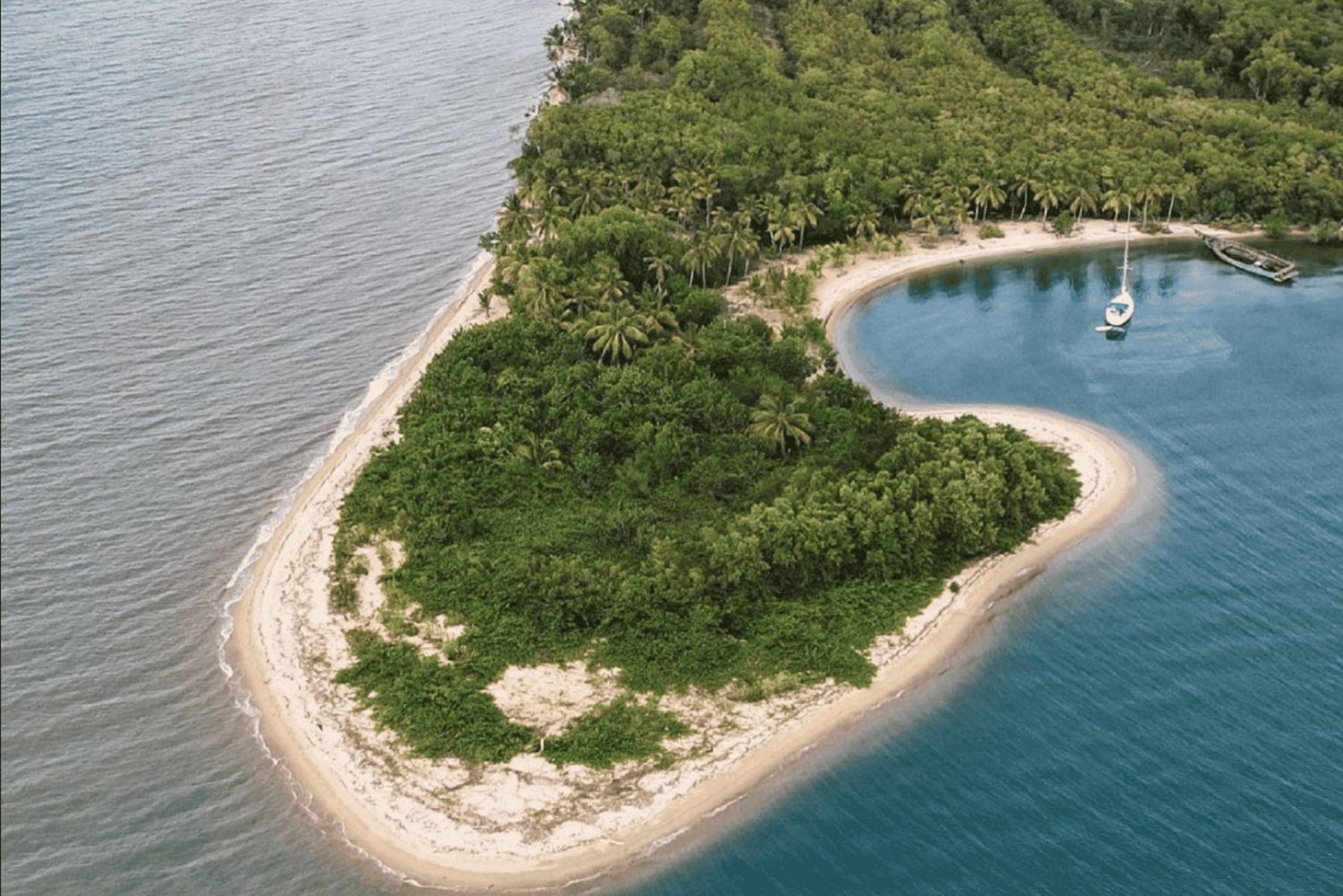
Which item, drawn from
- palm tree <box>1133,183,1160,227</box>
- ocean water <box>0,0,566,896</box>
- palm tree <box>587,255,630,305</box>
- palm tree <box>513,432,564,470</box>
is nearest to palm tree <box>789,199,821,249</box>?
palm tree <box>587,255,630,305</box>

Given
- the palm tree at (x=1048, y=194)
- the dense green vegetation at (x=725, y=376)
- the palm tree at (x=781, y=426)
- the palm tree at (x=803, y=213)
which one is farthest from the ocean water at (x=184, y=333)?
the palm tree at (x=1048, y=194)

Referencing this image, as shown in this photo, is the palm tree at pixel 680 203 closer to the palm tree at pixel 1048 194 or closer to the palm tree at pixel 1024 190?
the palm tree at pixel 1024 190

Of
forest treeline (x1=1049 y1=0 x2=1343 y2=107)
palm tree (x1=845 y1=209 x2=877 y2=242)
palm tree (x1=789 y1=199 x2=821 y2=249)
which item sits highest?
forest treeline (x1=1049 y1=0 x2=1343 y2=107)

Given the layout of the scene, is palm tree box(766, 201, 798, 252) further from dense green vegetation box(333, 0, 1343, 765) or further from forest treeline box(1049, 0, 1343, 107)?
forest treeline box(1049, 0, 1343, 107)

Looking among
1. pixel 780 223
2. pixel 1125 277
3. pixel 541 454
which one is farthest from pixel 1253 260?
pixel 541 454

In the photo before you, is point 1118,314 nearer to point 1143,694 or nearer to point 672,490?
point 1143,694

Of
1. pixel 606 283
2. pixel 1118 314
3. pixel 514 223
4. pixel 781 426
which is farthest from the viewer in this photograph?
pixel 514 223

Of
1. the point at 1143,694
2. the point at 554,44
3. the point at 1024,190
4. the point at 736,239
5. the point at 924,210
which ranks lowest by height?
the point at 1143,694

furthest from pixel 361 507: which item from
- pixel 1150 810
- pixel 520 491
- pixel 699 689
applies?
pixel 1150 810
